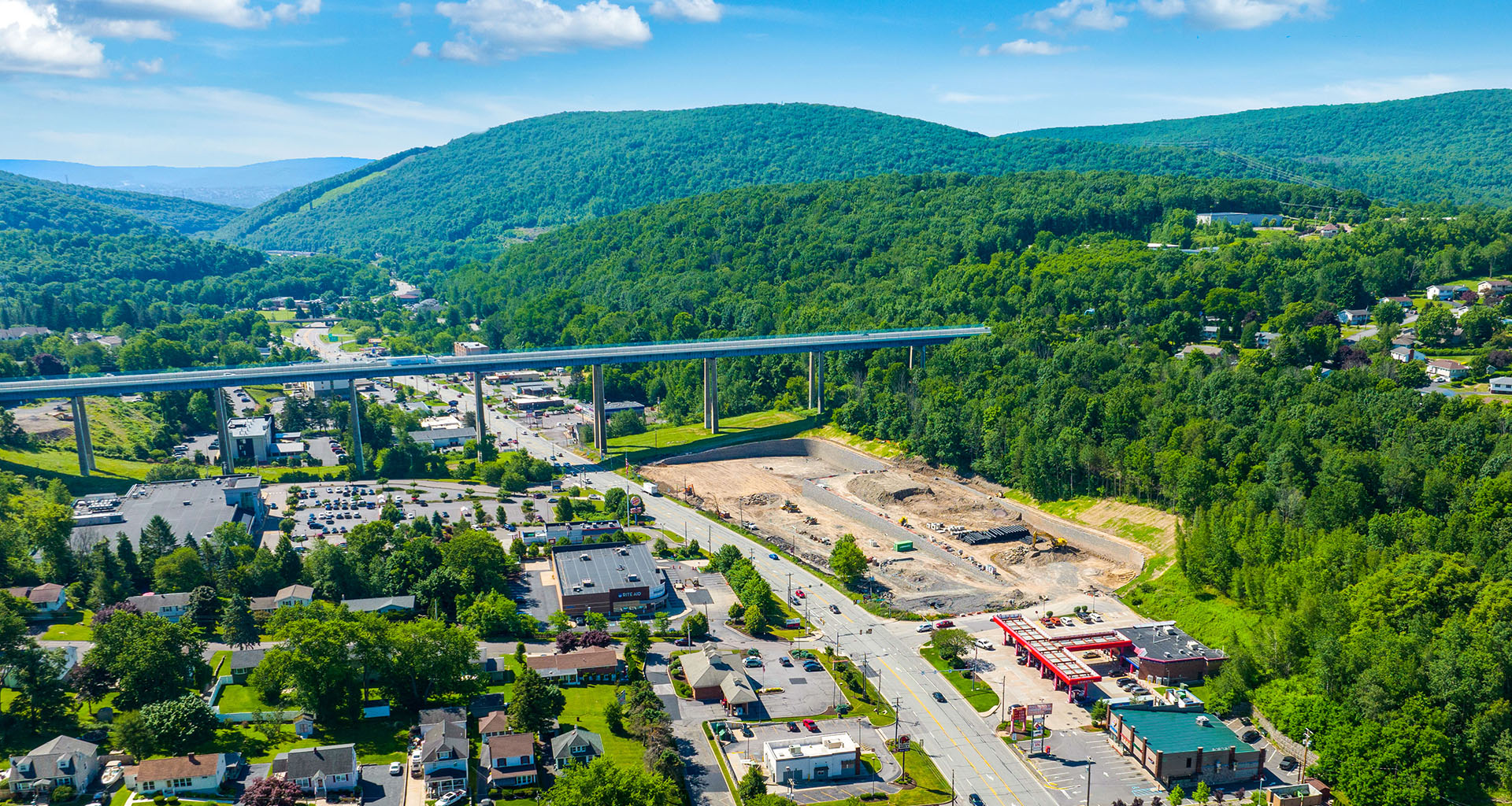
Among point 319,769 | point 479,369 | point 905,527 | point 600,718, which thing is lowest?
point 905,527

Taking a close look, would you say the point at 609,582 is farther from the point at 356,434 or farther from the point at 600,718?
the point at 356,434

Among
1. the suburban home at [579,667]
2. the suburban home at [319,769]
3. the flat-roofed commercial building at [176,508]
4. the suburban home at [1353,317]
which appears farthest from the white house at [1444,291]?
the flat-roofed commercial building at [176,508]

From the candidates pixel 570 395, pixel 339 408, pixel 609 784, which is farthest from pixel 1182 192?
pixel 609 784

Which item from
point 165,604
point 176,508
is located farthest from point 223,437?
point 165,604

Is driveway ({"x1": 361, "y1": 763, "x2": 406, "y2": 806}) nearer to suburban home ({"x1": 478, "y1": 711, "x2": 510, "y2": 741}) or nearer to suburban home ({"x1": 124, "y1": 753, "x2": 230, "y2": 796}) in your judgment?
suburban home ({"x1": 478, "y1": 711, "x2": 510, "y2": 741})

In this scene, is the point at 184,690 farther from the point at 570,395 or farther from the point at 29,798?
the point at 570,395
